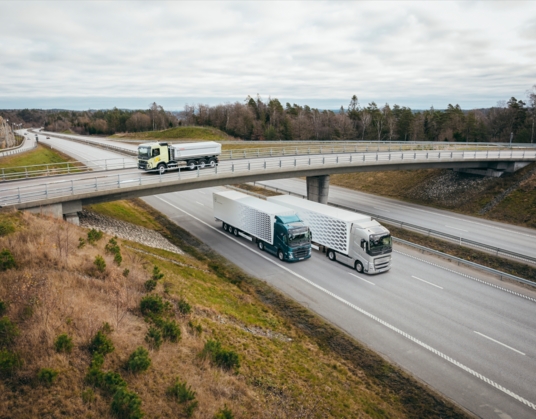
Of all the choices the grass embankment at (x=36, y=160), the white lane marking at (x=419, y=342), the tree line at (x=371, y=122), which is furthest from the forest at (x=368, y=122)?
the white lane marking at (x=419, y=342)

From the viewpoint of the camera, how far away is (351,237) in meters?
24.3

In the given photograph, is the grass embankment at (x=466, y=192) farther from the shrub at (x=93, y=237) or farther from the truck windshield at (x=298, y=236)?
the shrub at (x=93, y=237)

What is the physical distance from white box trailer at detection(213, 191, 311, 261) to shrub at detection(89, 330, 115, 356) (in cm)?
1518

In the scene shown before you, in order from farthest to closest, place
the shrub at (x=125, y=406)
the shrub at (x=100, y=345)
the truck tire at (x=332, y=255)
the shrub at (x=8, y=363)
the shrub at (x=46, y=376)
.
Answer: the truck tire at (x=332, y=255) < the shrub at (x=100, y=345) < the shrub at (x=8, y=363) < the shrub at (x=46, y=376) < the shrub at (x=125, y=406)

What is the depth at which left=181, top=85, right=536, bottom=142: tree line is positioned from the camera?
8512 cm

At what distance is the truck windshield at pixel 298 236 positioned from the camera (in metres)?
25.3

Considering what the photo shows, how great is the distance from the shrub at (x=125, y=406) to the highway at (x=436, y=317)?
419 inches

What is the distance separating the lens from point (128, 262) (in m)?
19.7

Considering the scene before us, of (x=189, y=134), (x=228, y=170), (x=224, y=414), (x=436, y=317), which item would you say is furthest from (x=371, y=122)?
(x=224, y=414)

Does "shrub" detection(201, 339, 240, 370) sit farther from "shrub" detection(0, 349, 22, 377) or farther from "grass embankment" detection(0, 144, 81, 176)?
"grass embankment" detection(0, 144, 81, 176)

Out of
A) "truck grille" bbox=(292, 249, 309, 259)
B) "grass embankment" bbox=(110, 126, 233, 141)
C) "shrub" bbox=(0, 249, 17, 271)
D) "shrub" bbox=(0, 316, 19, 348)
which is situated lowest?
"truck grille" bbox=(292, 249, 309, 259)

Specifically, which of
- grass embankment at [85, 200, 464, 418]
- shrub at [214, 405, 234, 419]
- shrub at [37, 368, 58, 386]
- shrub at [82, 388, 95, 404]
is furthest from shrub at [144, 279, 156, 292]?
shrub at [214, 405, 234, 419]

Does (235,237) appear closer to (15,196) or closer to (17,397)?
(15,196)

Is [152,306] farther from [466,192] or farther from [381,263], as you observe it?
[466,192]
